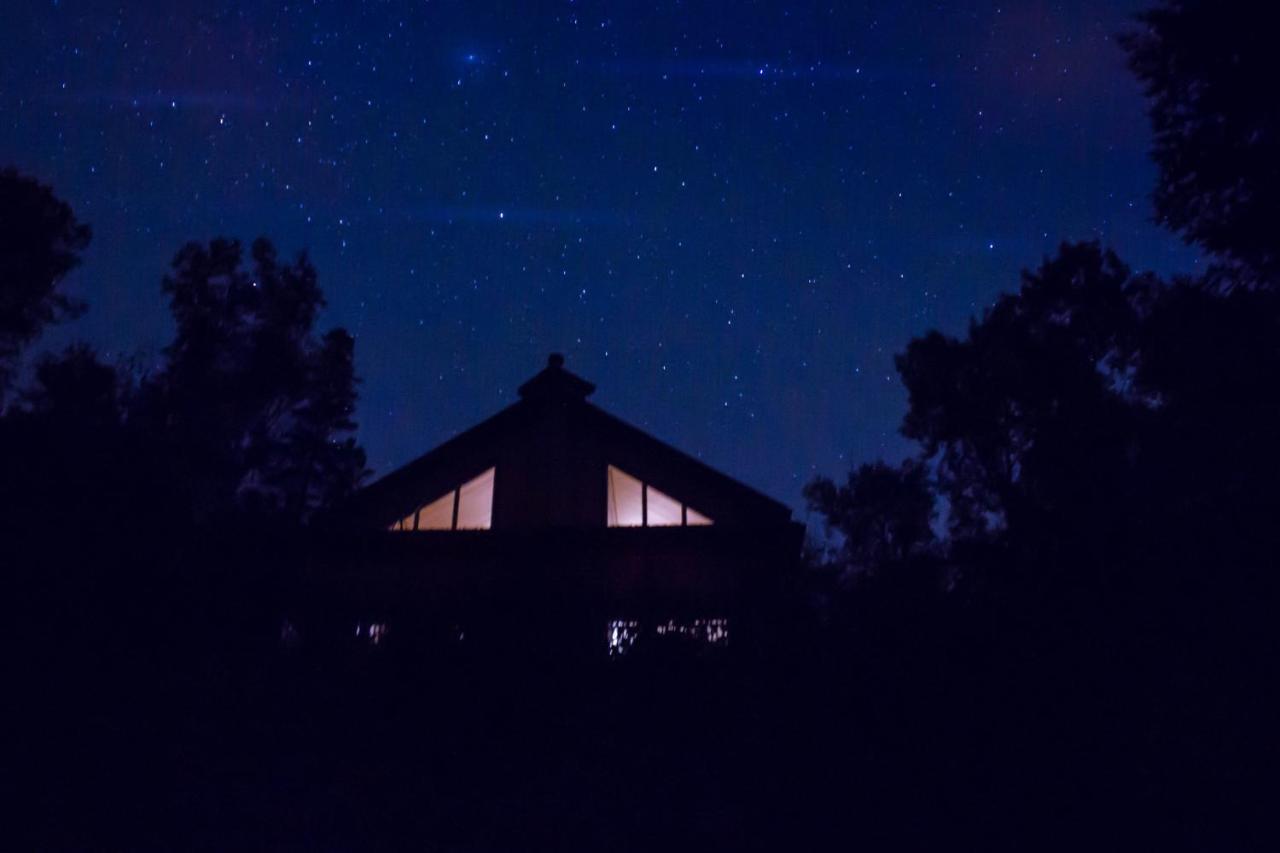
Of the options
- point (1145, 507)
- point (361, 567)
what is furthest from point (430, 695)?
point (361, 567)

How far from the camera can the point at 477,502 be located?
20.4m

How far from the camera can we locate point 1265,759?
7.04m

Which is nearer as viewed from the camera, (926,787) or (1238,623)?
(926,787)

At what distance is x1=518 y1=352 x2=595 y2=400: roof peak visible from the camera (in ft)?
67.3

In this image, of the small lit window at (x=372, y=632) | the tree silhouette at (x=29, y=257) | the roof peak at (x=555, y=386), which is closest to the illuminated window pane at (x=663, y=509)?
the roof peak at (x=555, y=386)

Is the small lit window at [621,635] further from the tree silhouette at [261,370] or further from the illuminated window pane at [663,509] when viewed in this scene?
the tree silhouette at [261,370]

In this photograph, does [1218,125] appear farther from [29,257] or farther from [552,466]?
[29,257]

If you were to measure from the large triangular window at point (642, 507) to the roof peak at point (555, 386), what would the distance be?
2356 millimetres

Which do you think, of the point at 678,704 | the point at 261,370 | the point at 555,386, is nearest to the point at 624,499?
the point at 555,386

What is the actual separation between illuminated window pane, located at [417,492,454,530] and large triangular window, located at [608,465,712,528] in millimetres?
3999

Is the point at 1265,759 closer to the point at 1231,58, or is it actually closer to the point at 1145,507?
the point at 1145,507

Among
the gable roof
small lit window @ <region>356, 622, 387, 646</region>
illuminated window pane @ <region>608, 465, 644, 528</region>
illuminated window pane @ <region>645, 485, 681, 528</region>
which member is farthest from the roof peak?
small lit window @ <region>356, 622, 387, 646</region>

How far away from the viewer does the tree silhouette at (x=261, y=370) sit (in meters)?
29.5

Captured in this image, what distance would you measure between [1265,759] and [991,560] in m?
3.44
